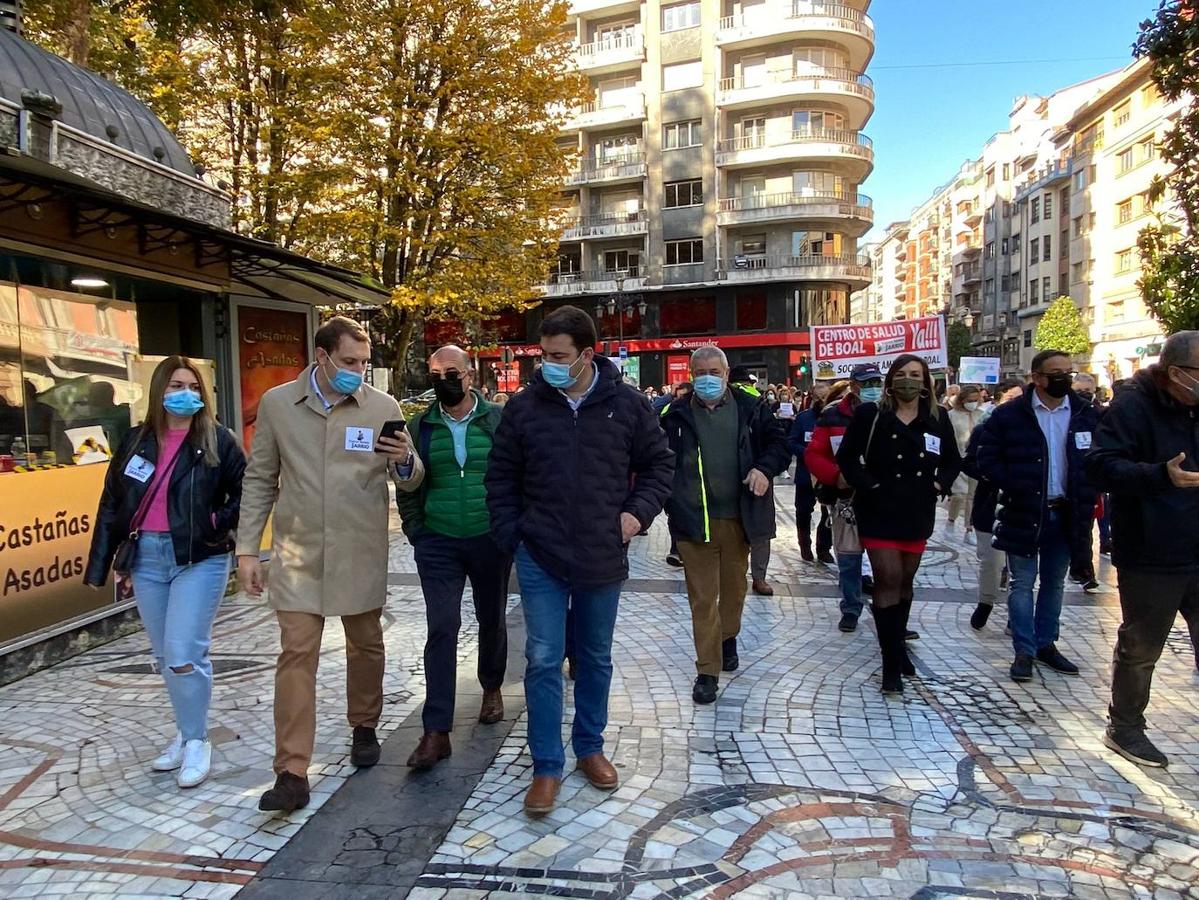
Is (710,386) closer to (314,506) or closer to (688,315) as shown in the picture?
(314,506)

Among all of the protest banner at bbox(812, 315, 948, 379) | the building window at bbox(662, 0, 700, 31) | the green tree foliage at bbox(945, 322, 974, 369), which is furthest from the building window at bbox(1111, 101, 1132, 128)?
the protest banner at bbox(812, 315, 948, 379)

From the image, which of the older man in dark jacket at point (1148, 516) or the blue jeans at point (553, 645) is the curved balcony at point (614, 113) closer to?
the older man in dark jacket at point (1148, 516)

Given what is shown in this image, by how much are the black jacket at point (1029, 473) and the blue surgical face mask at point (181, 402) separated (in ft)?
15.1

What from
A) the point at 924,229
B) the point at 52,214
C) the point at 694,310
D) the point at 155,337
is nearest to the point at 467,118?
the point at 155,337

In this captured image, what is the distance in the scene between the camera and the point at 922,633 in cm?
589

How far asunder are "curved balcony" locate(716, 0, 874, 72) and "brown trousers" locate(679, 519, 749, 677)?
39764 mm

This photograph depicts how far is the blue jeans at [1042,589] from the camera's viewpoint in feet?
16.3

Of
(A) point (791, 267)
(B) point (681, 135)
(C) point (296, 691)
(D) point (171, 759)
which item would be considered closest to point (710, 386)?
(C) point (296, 691)

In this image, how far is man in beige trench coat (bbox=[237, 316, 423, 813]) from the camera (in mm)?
3471

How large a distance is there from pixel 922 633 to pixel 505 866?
4019mm

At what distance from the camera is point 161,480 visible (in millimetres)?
3725

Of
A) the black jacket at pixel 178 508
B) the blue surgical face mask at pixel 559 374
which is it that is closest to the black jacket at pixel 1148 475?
the blue surgical face mask at pixel 559 374

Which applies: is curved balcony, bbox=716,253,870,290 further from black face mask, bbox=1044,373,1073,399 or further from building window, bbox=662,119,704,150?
black face mask, bbox=1044,373,1073,399

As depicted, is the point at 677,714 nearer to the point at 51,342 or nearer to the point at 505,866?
the point at 505,866
